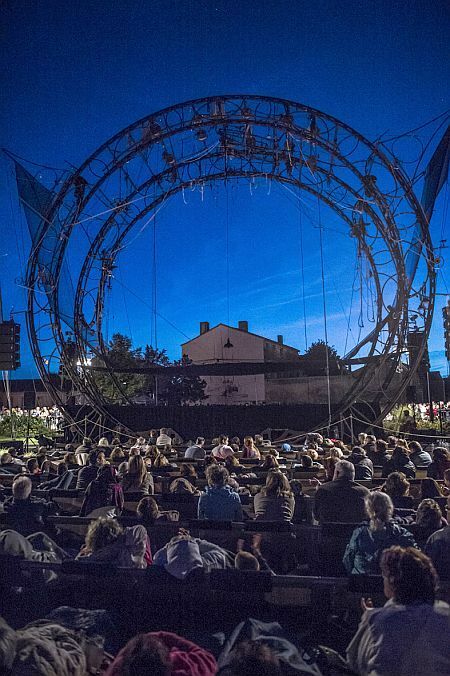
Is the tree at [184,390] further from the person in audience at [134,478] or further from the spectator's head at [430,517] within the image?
the spectator's head at [430,517]

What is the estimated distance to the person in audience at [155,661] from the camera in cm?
158

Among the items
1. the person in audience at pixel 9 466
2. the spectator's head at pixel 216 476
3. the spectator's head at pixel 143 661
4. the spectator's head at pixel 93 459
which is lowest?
the person in audience at pixel 9 466

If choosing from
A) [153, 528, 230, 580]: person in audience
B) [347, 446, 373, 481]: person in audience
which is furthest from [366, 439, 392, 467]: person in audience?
[153, 528, 230, 580]: person in audience

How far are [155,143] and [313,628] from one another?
12586mm

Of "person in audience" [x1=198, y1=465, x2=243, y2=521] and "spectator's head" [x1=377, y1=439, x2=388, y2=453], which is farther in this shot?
"spectator's head" [x1=377, y1=439, x2=388, y2=453]

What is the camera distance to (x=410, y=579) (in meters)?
1.99

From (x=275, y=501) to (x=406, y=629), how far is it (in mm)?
2796

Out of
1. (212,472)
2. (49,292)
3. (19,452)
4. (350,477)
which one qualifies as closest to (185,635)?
(212,472)

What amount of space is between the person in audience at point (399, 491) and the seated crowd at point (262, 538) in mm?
11

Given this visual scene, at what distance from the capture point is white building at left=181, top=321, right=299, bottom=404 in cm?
3450

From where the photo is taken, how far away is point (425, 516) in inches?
142

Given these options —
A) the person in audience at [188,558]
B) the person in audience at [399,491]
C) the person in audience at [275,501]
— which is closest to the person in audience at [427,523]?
the person in audience at [399,491]

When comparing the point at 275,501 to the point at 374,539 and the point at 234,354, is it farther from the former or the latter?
the point at 234,354

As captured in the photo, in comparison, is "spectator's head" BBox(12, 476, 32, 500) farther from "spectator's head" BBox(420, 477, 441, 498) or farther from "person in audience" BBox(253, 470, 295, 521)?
"spectator's head" BBox(420, 477, 441, 498)
